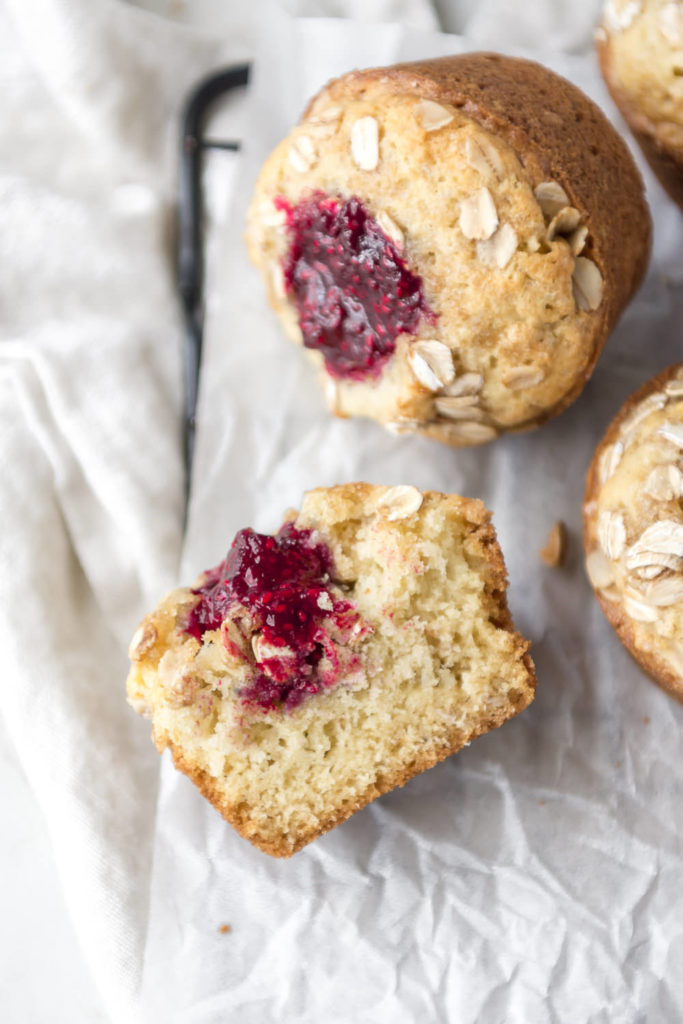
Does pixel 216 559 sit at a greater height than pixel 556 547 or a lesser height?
lesser

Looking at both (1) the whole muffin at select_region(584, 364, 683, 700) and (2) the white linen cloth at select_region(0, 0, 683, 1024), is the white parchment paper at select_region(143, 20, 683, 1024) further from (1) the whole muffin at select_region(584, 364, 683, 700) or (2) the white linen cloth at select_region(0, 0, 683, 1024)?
(1) the whole muffin at select_region(584, 364, 683, 700)

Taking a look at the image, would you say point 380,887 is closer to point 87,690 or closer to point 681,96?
point 87,690

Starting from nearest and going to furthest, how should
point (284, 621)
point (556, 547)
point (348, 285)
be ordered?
point (284, 621), point (348, 285), point (556, 547)

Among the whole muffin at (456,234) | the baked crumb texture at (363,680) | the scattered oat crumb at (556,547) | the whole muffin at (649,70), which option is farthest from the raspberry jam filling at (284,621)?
the whole muffin at (649,70)

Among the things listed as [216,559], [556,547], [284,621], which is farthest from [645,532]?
[216,559]

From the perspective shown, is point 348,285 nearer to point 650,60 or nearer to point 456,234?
point 456,234

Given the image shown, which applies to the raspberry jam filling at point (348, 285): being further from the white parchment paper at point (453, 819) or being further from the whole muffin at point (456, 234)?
the white parchment paper at point (453, 819)

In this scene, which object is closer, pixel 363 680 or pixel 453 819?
pixel 363 680
